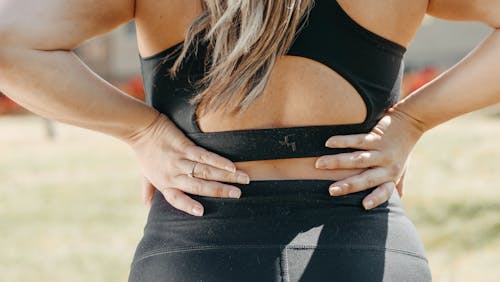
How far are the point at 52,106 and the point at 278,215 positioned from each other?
1.82ft

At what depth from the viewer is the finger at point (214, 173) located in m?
1.62

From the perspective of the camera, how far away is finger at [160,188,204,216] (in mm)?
1632

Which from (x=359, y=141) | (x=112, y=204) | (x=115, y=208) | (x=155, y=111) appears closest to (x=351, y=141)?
(x=359, y=141)

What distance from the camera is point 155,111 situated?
177cm

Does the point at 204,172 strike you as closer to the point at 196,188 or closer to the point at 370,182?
the point at 196,188

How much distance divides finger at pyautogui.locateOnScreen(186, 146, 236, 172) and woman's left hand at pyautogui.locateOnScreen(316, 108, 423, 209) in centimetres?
19

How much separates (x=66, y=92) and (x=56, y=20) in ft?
0.56

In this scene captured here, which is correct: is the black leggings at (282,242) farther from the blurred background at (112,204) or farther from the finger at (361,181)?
the blurred background at (112,204)

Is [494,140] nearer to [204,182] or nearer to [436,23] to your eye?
[204,182]

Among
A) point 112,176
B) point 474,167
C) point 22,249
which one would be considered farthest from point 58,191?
point 474,167

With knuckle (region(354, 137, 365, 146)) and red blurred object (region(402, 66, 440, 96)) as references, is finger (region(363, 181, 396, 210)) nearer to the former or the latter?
knuckle (region(354, 137, 365, 146))

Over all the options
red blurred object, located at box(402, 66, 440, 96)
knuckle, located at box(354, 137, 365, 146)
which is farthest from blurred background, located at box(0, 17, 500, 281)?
knuckle, located at box(354, 137, 365, 146)

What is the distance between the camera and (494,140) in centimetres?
1071

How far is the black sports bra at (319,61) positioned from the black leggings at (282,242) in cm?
9
